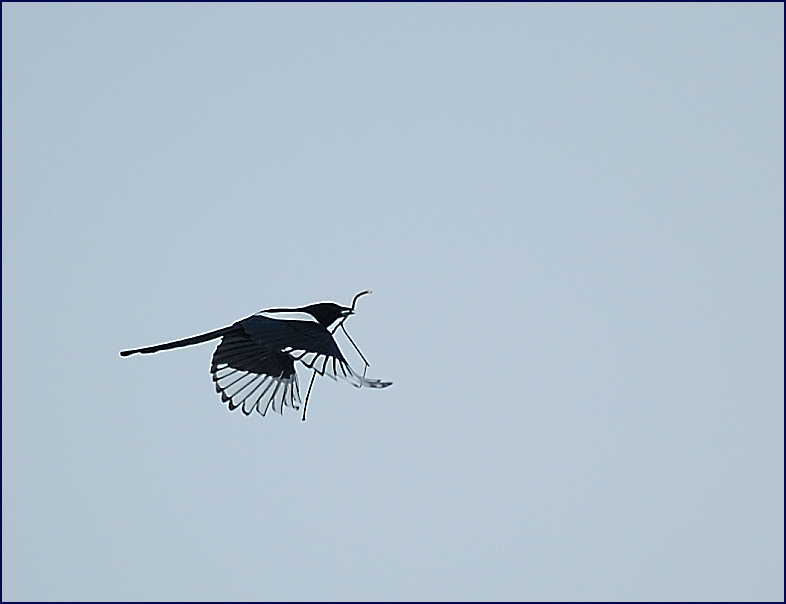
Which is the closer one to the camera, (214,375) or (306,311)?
(306,311)

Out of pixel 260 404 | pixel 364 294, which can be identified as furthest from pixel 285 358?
pixel 364 294

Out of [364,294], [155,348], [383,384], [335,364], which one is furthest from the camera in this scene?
Result: [155,348]

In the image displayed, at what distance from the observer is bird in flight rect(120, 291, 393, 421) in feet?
40.0

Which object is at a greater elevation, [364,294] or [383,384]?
[364,294]

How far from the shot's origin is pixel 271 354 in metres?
13.8

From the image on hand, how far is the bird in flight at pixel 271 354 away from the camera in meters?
12.2

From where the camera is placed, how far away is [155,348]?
13.8 metres

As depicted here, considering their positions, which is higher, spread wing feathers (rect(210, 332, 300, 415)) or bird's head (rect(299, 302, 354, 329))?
bird's head (rect(299, 302, 354, 329))

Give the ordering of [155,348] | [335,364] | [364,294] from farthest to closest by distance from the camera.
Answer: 1. [155,348]
2. [364,294]
3. [335,364]

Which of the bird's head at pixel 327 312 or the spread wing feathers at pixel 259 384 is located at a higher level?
the bird's head at pixel 327 312

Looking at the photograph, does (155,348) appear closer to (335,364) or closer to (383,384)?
(335,364)

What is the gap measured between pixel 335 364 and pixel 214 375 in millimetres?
2698

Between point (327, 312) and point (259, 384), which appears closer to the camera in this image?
point (327, 312)

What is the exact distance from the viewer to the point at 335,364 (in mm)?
11852
